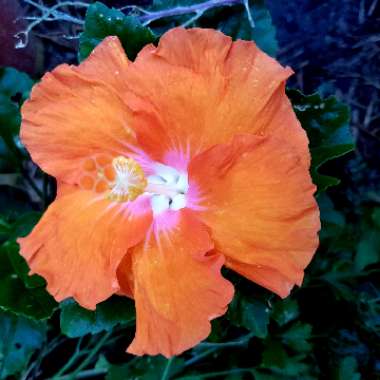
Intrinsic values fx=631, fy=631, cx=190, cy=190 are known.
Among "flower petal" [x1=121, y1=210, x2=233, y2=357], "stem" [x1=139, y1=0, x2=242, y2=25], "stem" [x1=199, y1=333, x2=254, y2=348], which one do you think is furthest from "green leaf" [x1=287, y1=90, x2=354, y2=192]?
"stem" [x1=199, y1=333, x2=254, y2=348]

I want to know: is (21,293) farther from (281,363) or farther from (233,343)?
(281,363)

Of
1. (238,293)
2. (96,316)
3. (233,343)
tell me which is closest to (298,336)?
(233,343)

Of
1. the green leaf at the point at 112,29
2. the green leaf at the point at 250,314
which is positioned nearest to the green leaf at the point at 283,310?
the green leaf at the point at 250,314

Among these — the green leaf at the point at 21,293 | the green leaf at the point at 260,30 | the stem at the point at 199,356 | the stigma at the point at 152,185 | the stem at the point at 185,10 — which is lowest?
the stem at the point at 199,356

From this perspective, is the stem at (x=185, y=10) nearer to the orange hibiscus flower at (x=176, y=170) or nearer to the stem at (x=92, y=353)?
the orange hibiscus flower at (x=176, y=170)

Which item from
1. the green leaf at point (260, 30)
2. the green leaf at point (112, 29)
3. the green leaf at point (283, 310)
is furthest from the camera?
the green leaf at point (283, 310)

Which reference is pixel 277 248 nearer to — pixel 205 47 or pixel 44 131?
pixel 205 47
